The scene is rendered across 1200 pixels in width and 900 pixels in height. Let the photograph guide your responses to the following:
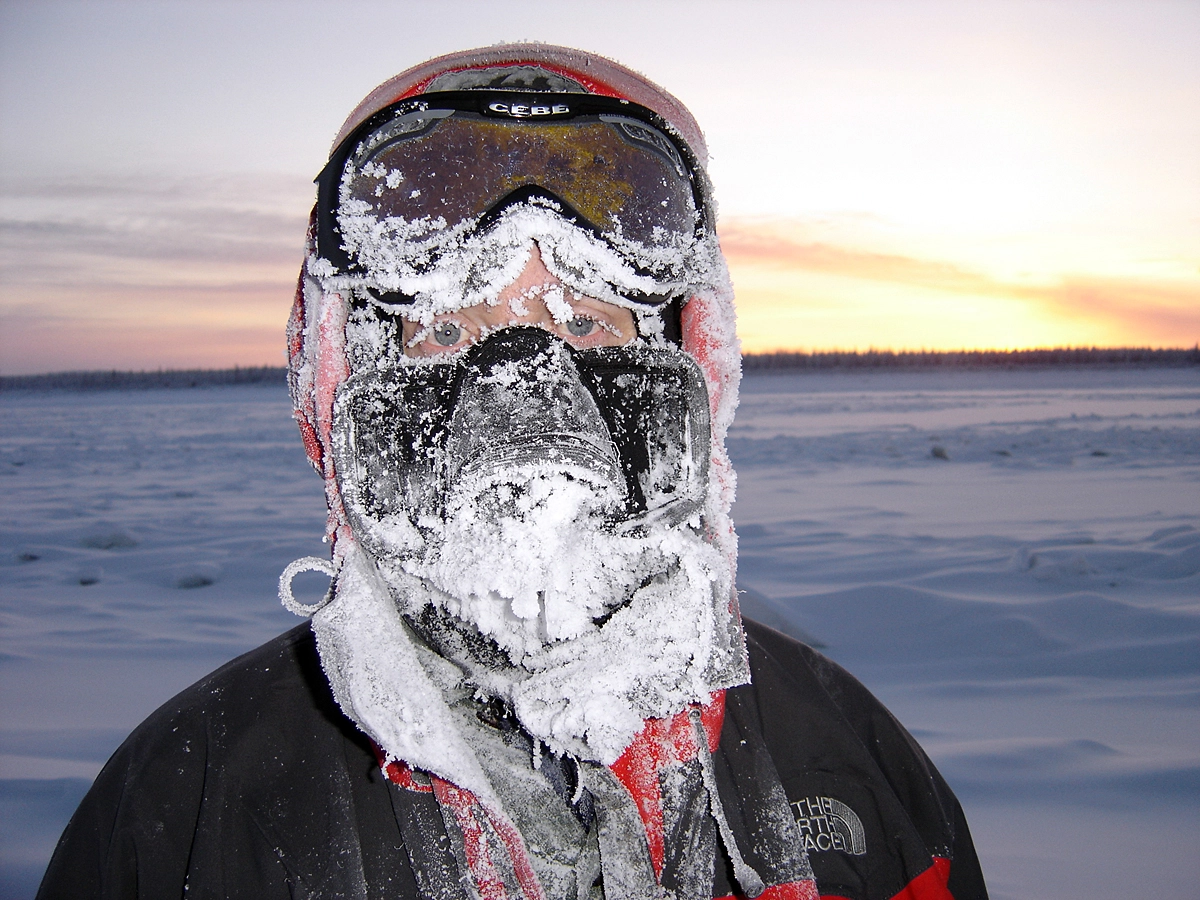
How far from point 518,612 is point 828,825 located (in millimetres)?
767

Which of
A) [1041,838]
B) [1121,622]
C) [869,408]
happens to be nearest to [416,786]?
[1041,838]

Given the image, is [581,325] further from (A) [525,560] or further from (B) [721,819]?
(B) [721,819]

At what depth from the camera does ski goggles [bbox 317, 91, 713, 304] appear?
61.2 inches

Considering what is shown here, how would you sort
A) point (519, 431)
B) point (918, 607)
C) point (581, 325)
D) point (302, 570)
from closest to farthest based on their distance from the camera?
point (519, 431)
point (302, 570)
point (581, 325)
point (918, 607)

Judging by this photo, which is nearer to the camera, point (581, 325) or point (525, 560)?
point (525, 560)

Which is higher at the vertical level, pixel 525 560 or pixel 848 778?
pixel 525 560

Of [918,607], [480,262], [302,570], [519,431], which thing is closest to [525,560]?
[519,431]

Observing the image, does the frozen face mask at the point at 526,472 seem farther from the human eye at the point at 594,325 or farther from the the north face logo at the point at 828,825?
the the north face logo at the point at 828,825

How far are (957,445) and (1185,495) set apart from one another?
3.72 metres

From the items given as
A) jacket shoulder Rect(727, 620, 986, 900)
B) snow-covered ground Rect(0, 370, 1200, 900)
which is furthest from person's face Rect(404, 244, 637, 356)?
snow-covered ground Rect(0, 370, 1200, 900)

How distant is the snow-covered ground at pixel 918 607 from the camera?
8.65ft

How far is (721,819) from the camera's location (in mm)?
1331

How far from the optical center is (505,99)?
1.58m

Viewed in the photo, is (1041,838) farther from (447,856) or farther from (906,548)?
(906,548)
